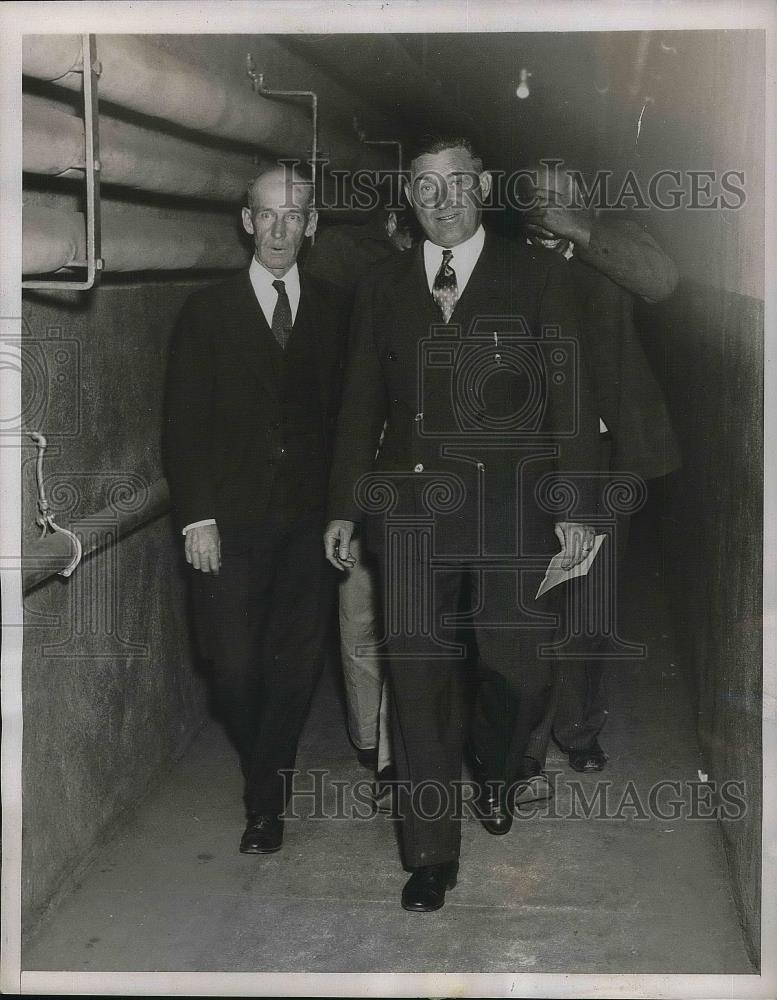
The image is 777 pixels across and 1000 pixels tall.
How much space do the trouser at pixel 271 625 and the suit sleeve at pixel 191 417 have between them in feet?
0.41

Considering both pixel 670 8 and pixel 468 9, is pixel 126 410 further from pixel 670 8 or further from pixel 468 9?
pixel 670 8

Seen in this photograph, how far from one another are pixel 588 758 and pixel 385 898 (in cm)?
99

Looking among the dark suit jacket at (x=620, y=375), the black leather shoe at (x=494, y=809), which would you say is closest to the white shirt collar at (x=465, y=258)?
the dark suit jacket at (x=620, y=375)

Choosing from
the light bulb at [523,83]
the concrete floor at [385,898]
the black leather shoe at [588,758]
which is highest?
the light bulb at [523,83]

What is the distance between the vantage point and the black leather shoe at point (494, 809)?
3590mm

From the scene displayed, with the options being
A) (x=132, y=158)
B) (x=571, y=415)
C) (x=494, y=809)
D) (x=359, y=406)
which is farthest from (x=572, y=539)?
(x=132, y=158)

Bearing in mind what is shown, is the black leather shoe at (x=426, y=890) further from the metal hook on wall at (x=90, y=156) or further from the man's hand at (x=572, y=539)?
the metal hook on wall at (x=90, y=156)

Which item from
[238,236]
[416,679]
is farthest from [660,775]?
[238,236]

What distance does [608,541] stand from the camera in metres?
→ 3.95

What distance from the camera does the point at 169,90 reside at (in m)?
2.97

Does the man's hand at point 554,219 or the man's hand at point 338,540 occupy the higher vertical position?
the man's hand at point 554,219

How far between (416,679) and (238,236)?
56.1 inches

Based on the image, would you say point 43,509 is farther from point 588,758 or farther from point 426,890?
point 588,758

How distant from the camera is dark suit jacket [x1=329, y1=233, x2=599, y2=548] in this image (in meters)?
3.20
